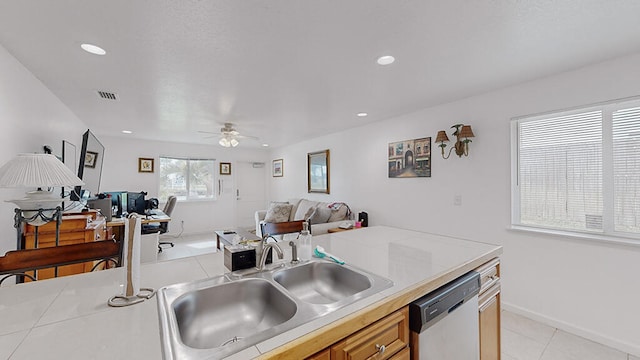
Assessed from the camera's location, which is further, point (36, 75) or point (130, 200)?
point (130, 200)

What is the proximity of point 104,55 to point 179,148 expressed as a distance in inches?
175

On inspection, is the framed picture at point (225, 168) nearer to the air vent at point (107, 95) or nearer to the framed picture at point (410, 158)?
the air vent at point (107, 95)

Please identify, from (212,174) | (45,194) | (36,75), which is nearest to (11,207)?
(45,194)

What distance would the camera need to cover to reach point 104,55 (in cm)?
196

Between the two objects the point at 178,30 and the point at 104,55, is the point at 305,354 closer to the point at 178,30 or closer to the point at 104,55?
the point at 178,30

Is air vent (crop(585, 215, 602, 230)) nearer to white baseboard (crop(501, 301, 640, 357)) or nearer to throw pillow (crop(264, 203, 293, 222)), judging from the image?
white baseboard (crop(501, 301, 640, 357))

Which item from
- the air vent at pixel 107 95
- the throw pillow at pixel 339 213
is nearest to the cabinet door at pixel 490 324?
the throw pillow at pixel 339 213

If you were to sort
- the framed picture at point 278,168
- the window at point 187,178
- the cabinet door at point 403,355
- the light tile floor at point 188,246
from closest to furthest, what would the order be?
the cabinet door at point 403,355, the light tile floor at point 188,246, the window at point 187,178, the framed picture at point 278,168

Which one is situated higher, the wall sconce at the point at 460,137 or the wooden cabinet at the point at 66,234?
the wall sconce at the point at 460,137

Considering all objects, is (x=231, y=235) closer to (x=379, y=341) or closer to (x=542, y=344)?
(x=379, y=341)

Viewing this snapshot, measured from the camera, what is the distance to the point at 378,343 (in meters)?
0.92

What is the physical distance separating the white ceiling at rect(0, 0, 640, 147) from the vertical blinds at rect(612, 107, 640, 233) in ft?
1.73

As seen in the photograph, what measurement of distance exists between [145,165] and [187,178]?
91 cm

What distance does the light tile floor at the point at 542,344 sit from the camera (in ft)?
6.41
